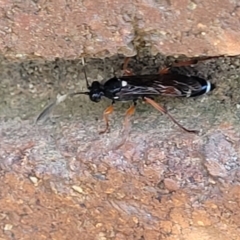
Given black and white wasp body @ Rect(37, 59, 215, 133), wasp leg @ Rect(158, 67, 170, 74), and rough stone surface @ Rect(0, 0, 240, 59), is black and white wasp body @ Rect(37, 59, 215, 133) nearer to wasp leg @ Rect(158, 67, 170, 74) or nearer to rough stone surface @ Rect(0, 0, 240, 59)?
wasp leg @ Rect(158, 67, 170, 74)

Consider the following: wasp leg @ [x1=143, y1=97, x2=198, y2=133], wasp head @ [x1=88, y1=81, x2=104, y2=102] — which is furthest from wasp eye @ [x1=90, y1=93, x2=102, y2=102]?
wasp leg @ [x1=143, y1=97, x2=198, y2=133]

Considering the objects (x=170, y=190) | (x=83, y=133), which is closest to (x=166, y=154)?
(x=170, y=190)

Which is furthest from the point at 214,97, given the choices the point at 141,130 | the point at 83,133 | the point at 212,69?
the point at 83,133

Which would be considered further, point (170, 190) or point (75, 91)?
point (75, 91)

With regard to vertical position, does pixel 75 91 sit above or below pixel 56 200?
above

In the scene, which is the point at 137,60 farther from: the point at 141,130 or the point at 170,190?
the point at 170,190

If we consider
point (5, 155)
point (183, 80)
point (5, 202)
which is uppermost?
point (183, 80)
